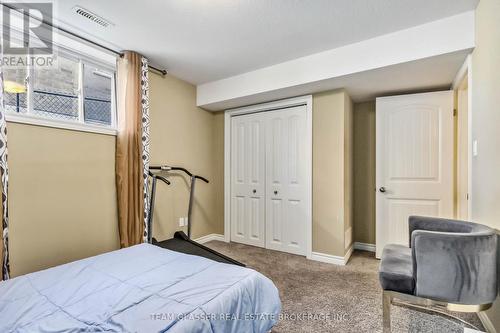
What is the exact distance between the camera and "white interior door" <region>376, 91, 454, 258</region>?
9.49 ft

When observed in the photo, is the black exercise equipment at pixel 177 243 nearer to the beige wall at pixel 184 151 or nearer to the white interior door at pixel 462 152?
the beige wall at pixel 184 151

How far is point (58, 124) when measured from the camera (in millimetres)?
2242

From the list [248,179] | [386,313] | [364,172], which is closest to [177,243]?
[248,179]

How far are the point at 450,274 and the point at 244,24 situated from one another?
242 centimetres

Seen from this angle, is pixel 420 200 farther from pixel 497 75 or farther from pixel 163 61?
pixel 163 61

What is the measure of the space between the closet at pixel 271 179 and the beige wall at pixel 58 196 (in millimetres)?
1814

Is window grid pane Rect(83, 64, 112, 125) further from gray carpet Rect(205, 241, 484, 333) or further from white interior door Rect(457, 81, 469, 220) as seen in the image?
white interior door Rect(457, 81, 469, 220)

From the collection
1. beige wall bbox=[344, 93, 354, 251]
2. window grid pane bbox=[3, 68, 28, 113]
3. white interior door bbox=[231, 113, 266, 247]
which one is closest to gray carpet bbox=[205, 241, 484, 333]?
beige wall bbox=[344, 93, 354, 251]

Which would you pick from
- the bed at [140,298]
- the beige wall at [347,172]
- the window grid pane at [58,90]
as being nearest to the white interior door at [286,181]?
the beige wall at [347,172]

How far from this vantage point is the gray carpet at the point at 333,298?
1690 mm

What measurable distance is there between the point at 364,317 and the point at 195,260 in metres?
1.38

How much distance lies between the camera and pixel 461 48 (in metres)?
2.04

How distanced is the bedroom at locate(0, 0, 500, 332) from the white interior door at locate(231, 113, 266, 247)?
0.09 feet

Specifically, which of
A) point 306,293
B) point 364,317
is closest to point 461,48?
point 364,317
